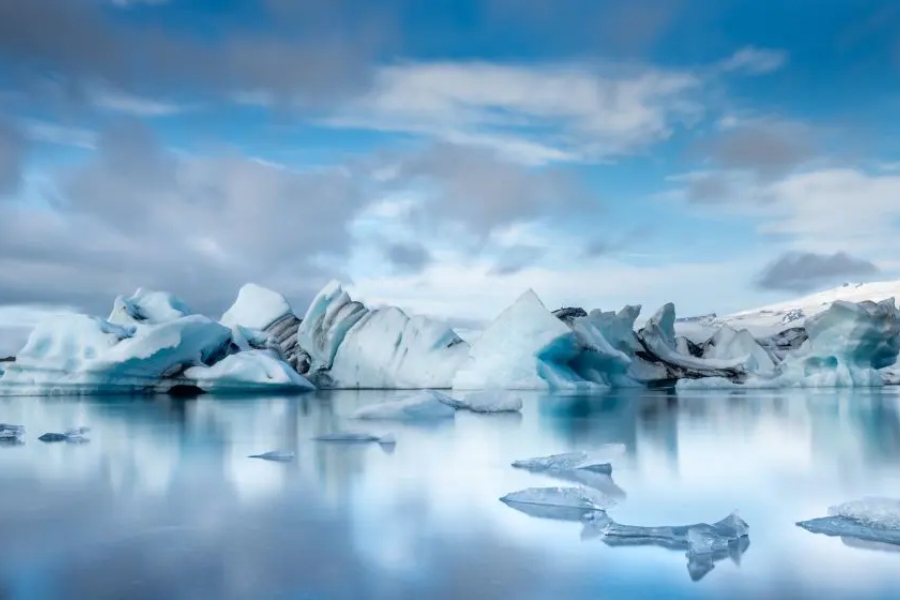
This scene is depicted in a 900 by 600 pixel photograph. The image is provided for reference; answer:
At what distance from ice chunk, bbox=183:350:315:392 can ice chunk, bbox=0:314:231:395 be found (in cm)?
58

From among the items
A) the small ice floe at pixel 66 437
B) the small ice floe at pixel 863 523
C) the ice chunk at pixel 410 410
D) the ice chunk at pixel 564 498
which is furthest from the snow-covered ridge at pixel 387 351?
the small ice floe at pixel 863 523

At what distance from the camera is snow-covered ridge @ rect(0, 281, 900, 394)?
17.7m

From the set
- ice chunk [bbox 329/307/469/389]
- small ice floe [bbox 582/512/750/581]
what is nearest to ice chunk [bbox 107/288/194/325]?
ice chunk [bbox 329/307/469/389]

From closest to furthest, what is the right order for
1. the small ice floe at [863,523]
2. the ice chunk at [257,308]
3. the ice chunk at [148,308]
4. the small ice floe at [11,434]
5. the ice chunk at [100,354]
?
the small ice floe at [863,523] < the small ice floe at [11,434] < the ice chunk at [100,354] < the ice chunk at [148,308] < the ice chunk at [257,308]

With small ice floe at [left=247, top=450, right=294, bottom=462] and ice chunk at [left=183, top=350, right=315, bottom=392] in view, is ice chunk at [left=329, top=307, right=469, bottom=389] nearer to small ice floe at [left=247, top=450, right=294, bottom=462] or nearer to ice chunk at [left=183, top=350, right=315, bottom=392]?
ice chunk at [left=183, top=350, right=315, bottom=392]

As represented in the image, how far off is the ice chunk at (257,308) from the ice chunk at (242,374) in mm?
6179

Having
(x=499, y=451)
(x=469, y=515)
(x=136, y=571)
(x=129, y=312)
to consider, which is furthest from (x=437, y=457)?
(x=129, y=312)

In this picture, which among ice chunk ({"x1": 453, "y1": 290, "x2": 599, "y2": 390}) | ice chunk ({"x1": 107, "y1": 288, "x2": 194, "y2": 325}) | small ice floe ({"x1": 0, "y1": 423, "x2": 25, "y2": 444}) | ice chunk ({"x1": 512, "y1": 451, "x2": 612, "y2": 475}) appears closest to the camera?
ice chunk ({"x1": 512, "y1": 451, "x2": 612, "y2": 475})

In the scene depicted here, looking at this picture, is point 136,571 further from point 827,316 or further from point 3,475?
point 827,316

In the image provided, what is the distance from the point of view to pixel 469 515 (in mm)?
4047

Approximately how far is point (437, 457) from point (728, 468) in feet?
7.00

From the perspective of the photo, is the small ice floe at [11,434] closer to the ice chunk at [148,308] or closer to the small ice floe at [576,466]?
→ the small ice floe at [576,466]

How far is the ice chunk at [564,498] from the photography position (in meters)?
4.14

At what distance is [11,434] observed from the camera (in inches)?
329
